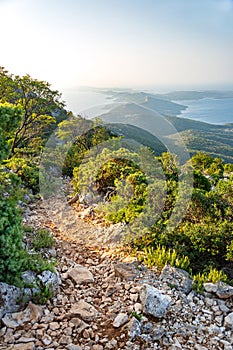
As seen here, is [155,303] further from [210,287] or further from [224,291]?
[224,291]

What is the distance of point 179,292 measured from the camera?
5039mm

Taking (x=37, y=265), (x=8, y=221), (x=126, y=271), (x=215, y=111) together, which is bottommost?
(x=126, y=271)

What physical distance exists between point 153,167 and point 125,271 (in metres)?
4.13

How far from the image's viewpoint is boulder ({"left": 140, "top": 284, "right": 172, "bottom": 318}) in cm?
438

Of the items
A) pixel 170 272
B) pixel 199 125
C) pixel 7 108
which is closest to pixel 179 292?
pixel 170 272

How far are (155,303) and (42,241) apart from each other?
2.75m

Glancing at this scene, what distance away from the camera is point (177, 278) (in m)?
5.29

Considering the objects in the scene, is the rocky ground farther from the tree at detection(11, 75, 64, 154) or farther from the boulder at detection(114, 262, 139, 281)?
the tree at detection(11, 75, 64, 154)

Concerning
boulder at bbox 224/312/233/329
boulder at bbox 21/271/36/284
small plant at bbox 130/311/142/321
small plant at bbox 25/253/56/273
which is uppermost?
small plant at bbox 25/253/56/273

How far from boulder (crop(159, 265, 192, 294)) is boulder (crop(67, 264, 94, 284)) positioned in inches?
49.0

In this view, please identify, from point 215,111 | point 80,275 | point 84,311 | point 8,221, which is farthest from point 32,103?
point 215,111

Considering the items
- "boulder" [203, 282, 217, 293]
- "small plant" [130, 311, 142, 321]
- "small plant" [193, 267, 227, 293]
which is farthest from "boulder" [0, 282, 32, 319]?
"boulder" [203, 282, 217, 293]

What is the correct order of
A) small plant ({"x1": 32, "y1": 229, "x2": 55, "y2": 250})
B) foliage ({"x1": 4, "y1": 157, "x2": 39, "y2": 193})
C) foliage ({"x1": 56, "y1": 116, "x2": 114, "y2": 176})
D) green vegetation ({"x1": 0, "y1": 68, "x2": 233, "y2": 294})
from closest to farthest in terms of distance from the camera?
green vegetation ({"x1": 0, "y1": 68, "x2": 233, "y2": 294}) → small plant ({"x1": 32, "y1": 229, "x2": 55, "y2": 250}) → foliage ({"x1": 4, "y1": 157, "x2": 39, "y2": 193}) → foliage ({"x1": 56, "y1": 116, "x2": 114, "y2": 176})

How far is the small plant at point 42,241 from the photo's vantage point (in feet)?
19.9
